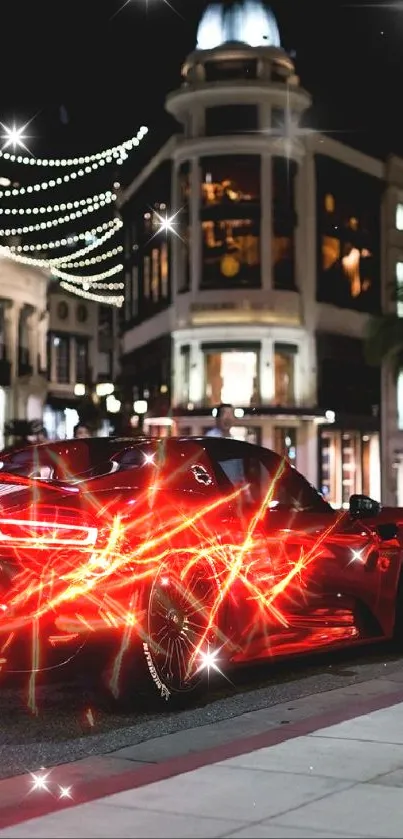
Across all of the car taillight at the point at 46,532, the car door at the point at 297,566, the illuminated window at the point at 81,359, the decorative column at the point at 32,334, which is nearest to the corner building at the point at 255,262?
the decorative column at the point at 32,334

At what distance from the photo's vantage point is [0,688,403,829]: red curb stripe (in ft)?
16.5

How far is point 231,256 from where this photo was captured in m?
40.0

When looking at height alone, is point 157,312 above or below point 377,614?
above

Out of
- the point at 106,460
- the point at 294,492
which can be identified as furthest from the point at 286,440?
the point at 106,460

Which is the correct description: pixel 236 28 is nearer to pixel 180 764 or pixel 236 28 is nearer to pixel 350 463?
pixel 350 463

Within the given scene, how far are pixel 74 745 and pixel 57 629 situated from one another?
0.63 m

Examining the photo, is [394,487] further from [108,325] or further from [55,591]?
[55,591]

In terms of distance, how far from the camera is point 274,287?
4038 cm

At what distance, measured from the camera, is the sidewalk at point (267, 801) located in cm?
453

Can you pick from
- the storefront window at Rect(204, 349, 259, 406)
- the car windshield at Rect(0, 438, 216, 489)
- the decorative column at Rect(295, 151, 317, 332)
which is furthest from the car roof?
the decorative column at Rect(295, 151, 317, 332)

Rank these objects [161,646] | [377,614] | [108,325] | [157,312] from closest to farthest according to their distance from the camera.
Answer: [161,646] < [377,614] < [157,312] < [108,325]

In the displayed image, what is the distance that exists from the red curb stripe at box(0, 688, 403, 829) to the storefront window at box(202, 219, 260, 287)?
33092 mm

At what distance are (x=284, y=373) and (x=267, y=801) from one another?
35.7m

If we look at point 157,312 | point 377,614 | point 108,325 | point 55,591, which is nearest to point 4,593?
point 55,591
